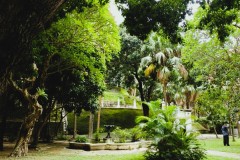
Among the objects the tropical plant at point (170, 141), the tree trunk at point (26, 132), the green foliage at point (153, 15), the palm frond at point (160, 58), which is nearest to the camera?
the green foliage at point (153, 15)

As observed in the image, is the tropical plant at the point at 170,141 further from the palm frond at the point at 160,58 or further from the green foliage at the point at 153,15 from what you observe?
the palm frond at the point at 160,58

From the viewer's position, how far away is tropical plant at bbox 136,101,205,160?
34.7ft

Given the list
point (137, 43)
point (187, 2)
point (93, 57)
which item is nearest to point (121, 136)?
point (93, 57)

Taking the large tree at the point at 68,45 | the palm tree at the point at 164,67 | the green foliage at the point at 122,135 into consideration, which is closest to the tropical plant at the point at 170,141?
the large tree at the point at 68,45

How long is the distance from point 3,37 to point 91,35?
10.1 meters

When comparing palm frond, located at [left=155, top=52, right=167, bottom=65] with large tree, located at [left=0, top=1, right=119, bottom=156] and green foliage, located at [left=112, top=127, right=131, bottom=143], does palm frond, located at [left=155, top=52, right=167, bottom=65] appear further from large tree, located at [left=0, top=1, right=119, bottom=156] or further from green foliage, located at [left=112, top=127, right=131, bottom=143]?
large tree, located at [left=0, top=1, right=119, bottom=156]

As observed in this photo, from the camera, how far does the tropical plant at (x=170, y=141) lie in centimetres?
1057

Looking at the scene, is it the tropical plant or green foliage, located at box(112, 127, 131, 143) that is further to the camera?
green foliage, located at box(112, 127, 131, 143)

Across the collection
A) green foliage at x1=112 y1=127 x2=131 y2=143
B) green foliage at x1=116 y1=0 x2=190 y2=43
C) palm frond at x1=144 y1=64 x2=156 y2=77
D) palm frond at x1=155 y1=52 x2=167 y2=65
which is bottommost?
green foliage at x1=112 y1=127 x2=131 y2=143

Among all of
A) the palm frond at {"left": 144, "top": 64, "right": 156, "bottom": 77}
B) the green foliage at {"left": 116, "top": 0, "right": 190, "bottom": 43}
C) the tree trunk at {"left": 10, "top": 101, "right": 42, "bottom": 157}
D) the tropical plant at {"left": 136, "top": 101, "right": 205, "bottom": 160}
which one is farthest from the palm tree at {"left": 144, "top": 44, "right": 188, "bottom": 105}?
the green foliage at {"left": 116, "top": 0, "right": 190, "bottom": 43}

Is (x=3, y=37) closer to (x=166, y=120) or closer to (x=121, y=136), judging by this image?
(x=166, y=120)

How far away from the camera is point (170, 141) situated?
1084 centimetres

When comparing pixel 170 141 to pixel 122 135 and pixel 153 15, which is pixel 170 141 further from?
pixel 122 135

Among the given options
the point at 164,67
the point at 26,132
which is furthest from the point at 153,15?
the point at 164,67
